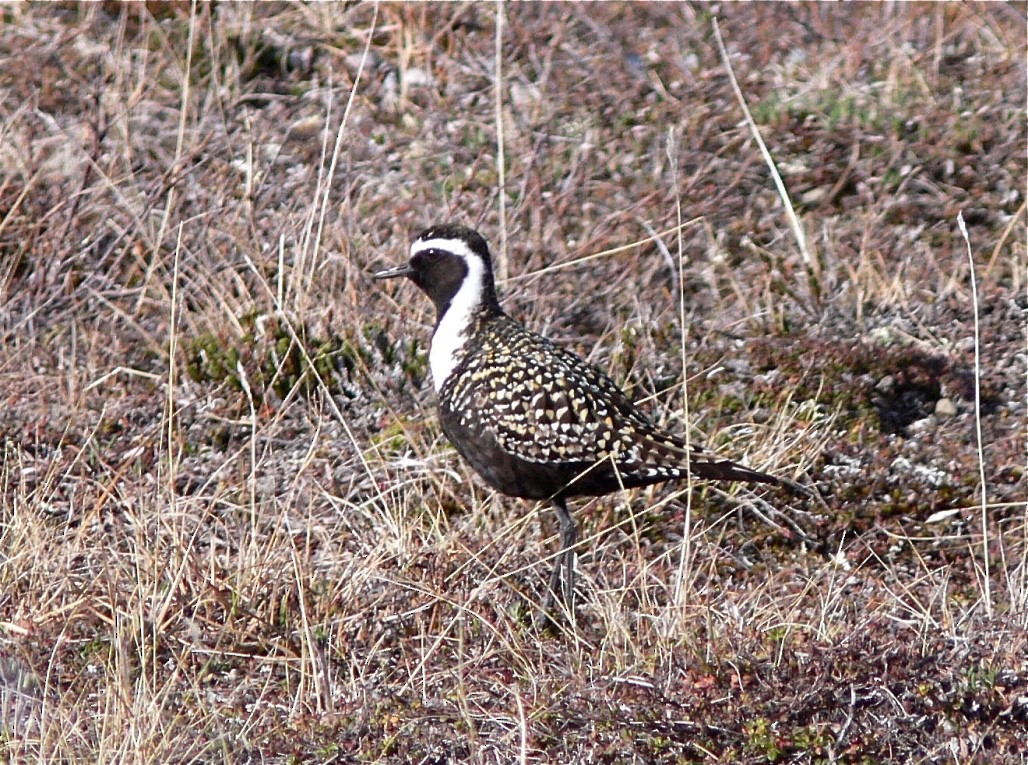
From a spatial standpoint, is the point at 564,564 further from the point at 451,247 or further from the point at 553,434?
the point at 451,247

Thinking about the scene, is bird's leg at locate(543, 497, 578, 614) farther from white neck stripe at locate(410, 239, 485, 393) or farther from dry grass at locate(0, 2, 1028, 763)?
white neck stripe at locate(410, 239, 485, 393)

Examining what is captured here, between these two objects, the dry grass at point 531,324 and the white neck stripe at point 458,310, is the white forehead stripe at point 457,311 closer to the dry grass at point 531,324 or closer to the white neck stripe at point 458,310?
the white neck stripe at point 458,310

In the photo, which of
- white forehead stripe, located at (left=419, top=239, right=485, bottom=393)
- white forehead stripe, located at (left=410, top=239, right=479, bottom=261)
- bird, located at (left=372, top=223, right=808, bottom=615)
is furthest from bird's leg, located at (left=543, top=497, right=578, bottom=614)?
white forehead stripe, located at (left=410, top=239, right=479, bottom=261)

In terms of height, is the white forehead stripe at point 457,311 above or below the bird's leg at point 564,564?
above

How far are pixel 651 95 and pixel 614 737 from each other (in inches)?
184

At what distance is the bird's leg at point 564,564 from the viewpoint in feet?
15.7

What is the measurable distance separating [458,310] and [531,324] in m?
1.07

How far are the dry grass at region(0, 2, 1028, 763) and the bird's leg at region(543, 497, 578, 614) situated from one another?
0.10 meters

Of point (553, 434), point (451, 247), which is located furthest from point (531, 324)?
point (553, 434)

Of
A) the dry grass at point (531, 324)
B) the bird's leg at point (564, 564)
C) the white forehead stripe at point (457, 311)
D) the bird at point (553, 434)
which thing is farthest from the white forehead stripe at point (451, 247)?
the bird's leg at point (564, 564)

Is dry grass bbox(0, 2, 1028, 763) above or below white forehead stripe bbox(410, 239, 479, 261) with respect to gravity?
below

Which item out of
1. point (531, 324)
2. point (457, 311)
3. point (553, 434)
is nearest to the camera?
point (553, 434)

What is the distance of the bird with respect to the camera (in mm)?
4828

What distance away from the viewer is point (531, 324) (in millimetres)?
6391
